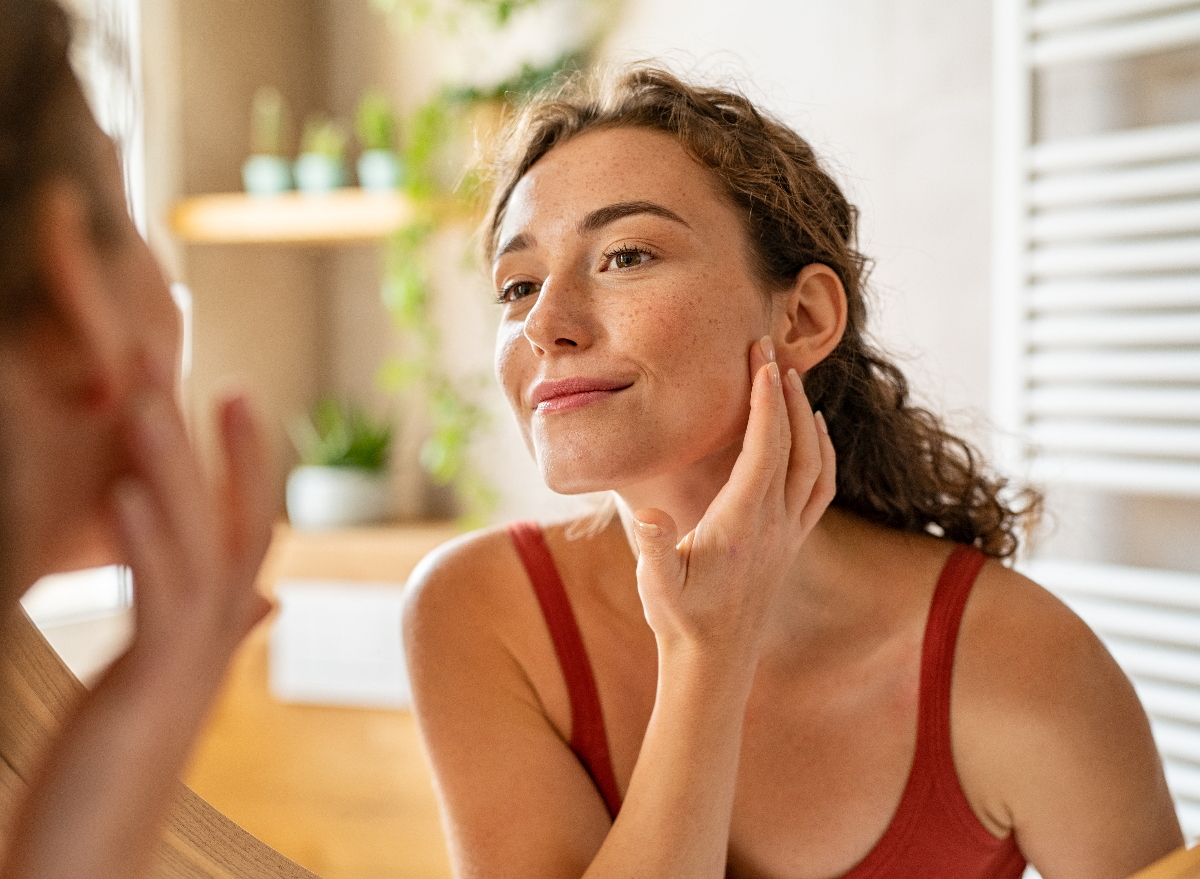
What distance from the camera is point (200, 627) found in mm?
273

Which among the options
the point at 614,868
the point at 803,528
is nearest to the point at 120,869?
the point at 614,868

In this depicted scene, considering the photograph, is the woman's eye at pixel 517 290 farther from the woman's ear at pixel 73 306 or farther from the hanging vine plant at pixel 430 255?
the hanging vine plant at pixel 430 255

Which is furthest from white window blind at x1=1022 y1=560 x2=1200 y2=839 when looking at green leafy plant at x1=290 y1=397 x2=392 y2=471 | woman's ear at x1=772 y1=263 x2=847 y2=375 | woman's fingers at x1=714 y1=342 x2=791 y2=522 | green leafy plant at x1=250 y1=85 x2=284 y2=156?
green leafy plant at x1=250 y1=85 x2=284 y2=156

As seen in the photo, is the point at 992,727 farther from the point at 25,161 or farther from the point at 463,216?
the point at 463,216

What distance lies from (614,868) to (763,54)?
5.45ft

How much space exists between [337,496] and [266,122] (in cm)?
90

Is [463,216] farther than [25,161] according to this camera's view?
Yes

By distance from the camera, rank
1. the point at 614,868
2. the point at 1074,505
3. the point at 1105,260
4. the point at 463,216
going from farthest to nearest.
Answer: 1. the point at 463,216
2. the point at 1074,505
3. the point at 1105,260
4. the point at 614,868

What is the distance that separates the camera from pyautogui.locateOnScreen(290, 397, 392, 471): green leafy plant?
8.02 ft

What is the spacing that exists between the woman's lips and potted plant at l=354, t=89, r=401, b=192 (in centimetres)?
166

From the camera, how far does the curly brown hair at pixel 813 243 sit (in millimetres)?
903

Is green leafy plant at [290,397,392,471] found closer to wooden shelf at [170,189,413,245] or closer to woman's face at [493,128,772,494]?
wooden shelf at [170,189,413,245]

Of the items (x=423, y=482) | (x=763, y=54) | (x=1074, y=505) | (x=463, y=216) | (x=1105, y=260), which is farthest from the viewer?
(x=423, y=482)

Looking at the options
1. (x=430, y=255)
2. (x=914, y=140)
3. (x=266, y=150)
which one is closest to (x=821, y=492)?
(x=914, y=140)
